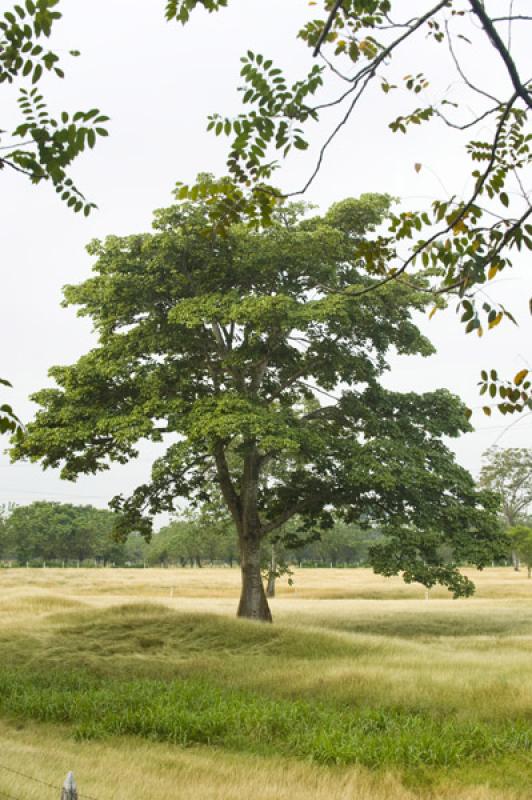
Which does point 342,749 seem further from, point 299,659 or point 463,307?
point 299,659

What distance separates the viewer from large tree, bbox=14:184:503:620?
21562 mm

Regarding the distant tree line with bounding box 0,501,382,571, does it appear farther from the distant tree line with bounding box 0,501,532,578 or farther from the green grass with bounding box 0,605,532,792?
the green grass with bounding box 0,605,532,792

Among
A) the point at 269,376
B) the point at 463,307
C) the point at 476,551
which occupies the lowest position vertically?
the point at 476,551

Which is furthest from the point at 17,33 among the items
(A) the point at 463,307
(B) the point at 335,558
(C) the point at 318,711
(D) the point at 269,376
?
(B) the point at 335,558

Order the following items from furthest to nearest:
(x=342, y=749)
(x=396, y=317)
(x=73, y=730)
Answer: (x=396, y=317) → (x=73, y=730) → (x=342, y=749)

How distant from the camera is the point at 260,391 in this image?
27078mm

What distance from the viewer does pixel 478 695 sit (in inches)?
504

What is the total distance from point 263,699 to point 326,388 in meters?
15.3

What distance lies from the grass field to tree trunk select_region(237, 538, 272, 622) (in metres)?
1.90

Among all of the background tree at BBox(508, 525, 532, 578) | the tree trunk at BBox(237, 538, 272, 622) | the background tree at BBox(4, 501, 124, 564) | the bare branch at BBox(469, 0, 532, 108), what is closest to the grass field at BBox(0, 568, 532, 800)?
the tree trunk at BBox(237, 538, 272, 622)

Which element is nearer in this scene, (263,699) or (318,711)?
(318,711)

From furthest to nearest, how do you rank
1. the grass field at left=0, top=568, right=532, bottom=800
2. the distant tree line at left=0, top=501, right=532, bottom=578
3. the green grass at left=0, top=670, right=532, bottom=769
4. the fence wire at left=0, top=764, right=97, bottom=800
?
1. the distant tree line at left=0, top=501, right=532, bottom=578
2. the green grass at left=0, top=670, right=532, bottom=769
3. the grass field at left=0, top=568, right=532, bottom=800
4. the fence wire at left=0, top=764, right=97, bottom=800

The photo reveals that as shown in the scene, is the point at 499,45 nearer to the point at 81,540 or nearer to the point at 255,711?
the point at 255,711

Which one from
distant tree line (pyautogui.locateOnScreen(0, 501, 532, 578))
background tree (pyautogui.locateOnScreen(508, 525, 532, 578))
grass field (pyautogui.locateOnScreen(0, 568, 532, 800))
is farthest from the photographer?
distant tree line (pyautogui.locateOnScreen(0, 501, 532, 578))
